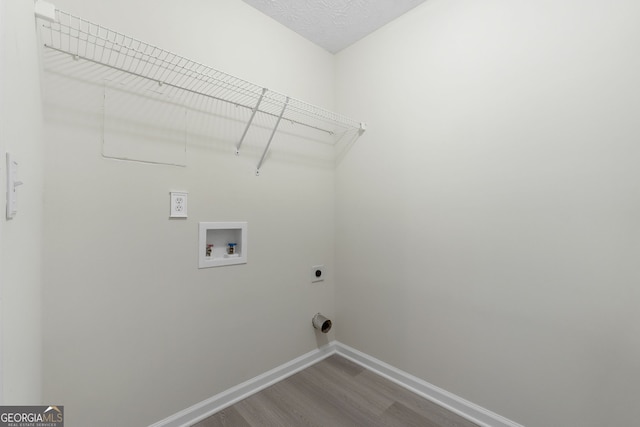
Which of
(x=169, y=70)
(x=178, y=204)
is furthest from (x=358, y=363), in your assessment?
(x=169, y=70)

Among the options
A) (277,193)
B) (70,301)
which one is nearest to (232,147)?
(277,193)

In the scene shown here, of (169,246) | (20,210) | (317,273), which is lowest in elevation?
(317,273)

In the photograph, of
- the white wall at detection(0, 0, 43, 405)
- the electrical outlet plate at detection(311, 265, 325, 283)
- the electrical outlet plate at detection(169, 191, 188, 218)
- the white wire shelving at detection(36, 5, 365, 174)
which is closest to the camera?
the white wall at detection(0, 0, 43, 405)

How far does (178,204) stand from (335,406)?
58.2 inches

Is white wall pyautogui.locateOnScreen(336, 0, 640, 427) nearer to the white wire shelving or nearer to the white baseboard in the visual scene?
the white baseboard

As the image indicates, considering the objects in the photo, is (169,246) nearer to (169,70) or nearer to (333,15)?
(169,70)

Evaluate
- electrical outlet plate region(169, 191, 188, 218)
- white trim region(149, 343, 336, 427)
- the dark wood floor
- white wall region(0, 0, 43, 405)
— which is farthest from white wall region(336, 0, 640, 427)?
white wall region(0, 0, 43, 405)

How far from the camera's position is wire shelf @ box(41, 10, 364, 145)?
1094mm

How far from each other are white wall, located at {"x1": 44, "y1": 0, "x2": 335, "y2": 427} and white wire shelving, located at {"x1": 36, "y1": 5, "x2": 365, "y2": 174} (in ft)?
0.27

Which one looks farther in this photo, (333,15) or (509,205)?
(333,15)

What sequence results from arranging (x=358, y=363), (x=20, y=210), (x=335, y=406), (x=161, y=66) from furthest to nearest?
(x=358, y=363) → (x=335, y=406) → (x=161, y=66) → (x=20, y=210)

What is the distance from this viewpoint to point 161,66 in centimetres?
134

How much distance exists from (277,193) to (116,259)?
964 mm

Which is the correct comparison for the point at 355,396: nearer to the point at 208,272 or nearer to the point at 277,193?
the point at 208,272
